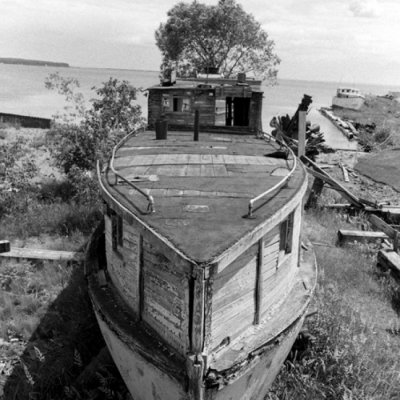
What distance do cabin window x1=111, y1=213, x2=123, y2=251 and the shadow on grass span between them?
205 centimetres

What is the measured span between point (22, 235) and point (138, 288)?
8.85 meters

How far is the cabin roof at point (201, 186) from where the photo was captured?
5457mm

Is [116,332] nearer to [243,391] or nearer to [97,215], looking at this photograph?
[243,391]

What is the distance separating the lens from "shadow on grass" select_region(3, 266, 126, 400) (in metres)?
7.27

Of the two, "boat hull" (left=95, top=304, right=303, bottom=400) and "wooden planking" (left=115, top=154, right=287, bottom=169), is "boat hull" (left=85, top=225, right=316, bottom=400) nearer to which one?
"boat hull" (left=95, top=304, right=303, bottom=400)

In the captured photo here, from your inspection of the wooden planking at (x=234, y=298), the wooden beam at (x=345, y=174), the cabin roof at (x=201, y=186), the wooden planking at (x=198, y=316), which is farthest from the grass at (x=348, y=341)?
the wooden beam at (x=345, y=174)

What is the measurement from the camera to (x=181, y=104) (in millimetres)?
13039

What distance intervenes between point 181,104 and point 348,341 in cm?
803

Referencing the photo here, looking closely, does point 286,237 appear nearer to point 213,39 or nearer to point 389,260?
A: point 389,260

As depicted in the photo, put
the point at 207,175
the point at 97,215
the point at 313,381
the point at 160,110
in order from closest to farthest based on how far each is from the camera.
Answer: the point at 313,381 < the point at 207,175 < the point at 160,110 < the point at 97,215

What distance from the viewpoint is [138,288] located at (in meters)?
5.97

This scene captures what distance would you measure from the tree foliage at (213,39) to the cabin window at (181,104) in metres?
19.5

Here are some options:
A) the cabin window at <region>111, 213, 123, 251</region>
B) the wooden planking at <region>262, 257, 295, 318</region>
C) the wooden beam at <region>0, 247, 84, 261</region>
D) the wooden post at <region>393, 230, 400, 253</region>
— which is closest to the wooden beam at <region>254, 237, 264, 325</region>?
the wooden planking at <region>262, 257, 295, 318</region>


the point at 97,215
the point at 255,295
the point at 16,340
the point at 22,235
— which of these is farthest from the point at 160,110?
the point at 255,295
